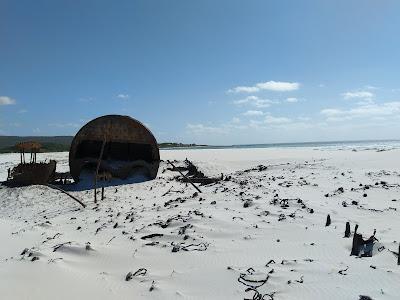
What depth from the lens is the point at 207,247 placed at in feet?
20.0

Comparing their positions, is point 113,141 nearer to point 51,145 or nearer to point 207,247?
point 207,247

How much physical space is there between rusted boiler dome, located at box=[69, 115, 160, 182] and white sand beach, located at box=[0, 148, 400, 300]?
4.12 m

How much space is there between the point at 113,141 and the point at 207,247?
1024cm

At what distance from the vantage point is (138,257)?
5.84 m

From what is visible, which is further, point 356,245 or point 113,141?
point 113,141

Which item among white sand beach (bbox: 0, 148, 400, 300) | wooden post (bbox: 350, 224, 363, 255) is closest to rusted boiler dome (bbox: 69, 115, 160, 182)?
white sand beach (bbox: 0, 148, 400, 300)

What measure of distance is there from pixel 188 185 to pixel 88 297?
10.1 m

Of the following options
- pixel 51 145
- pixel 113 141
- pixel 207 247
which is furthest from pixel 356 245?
pixel 51 145

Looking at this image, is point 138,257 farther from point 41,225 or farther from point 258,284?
point 41,225

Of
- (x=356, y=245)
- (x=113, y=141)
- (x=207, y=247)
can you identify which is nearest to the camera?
(x=356, y=245)

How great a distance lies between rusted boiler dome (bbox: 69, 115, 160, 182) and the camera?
15.1 metres

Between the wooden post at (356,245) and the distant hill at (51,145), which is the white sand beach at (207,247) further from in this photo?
the distant hill at (51,145)

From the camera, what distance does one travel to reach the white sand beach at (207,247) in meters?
4.53

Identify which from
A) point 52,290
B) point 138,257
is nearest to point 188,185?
point 138,257
